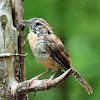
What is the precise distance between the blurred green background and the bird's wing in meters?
3.58

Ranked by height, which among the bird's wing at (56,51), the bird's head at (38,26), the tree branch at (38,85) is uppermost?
the bird's head at (38,26)

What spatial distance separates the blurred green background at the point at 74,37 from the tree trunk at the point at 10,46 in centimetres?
354

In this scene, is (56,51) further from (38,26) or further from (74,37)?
(74,37)

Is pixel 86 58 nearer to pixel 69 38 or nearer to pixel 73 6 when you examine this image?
pixel 69 38

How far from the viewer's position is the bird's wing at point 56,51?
13.3 feet

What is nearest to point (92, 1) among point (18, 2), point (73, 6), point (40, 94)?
point (73, 6)

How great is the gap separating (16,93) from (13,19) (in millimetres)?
1022

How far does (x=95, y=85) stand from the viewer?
8.02 meters

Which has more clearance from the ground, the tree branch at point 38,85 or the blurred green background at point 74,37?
the blurred green background at point 74,37

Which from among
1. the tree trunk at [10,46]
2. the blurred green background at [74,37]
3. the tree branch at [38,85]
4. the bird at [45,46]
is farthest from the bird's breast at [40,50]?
the blurred green background at [74,37]

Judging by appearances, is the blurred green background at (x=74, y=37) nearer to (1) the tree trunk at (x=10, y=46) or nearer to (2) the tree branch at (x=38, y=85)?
(1) the tree trunk at (x=10, y=46)

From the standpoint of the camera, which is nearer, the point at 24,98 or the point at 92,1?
the point at 24,98

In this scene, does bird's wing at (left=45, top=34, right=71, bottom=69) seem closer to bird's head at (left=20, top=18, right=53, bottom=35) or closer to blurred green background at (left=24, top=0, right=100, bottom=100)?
bird's head at (left=20, top=18, right=53, bottom=35)

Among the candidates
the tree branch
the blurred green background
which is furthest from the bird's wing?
the blurred green background
